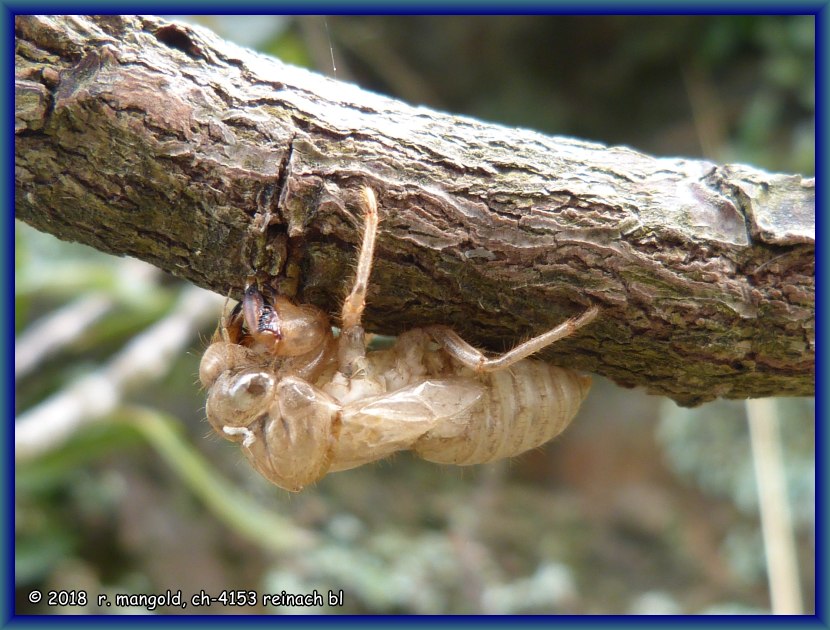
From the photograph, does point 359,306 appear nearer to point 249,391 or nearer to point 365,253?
point 365,253

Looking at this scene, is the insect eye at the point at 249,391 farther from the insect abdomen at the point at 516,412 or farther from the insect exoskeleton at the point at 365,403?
the insect abdomen at the point at 516,412

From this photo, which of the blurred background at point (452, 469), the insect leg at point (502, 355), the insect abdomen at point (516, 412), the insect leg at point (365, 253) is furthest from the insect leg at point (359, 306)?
the blurred background at point (452, 469)

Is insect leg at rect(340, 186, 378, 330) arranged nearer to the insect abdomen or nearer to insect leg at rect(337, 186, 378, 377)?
insect leg at rect(337, 186, 378, 377)

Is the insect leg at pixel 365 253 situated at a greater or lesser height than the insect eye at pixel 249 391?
greater

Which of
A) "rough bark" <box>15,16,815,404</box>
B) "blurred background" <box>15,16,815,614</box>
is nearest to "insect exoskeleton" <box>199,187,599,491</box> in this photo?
"rough bark" <box>15,16,815,404</box>

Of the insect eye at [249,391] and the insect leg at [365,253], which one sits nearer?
the insect leg at [365,253]

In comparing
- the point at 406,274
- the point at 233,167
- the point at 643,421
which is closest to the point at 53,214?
the point at 233,167
